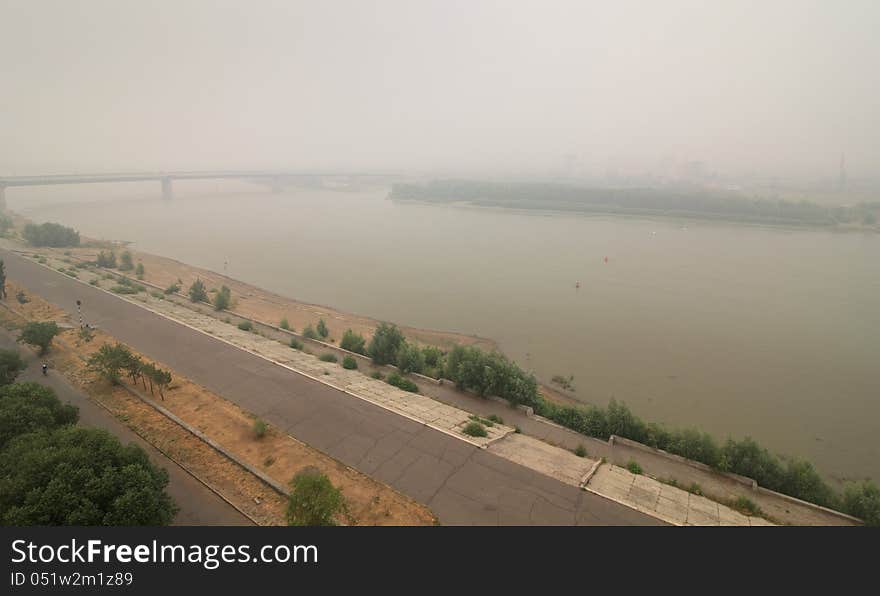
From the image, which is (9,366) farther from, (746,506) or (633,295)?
(633,295)

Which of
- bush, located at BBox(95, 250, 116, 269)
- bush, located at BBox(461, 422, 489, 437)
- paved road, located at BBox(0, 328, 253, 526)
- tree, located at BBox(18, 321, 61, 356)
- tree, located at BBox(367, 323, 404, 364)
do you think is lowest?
paved road, located at BBox(0, 328, 253, 526)

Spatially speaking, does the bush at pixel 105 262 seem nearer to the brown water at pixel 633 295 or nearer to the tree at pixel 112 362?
the brown water at pixel 633 295

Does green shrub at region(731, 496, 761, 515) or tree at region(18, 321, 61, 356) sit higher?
tree at region(18, 321, 61, 356)

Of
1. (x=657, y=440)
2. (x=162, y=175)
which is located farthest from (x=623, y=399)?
(x=162, y=175)

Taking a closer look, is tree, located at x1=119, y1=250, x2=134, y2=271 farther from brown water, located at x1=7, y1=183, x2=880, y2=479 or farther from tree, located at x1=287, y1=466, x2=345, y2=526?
tree, located at x1=287, y1=466, x2=345, y2=526

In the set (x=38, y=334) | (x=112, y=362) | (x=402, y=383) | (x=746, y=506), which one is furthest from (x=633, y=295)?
(x=38, y=334)

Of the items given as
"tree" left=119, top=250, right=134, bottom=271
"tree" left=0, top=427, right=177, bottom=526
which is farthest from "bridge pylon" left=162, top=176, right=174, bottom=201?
"tree" left=0, top=427, right=177, bottom=526
